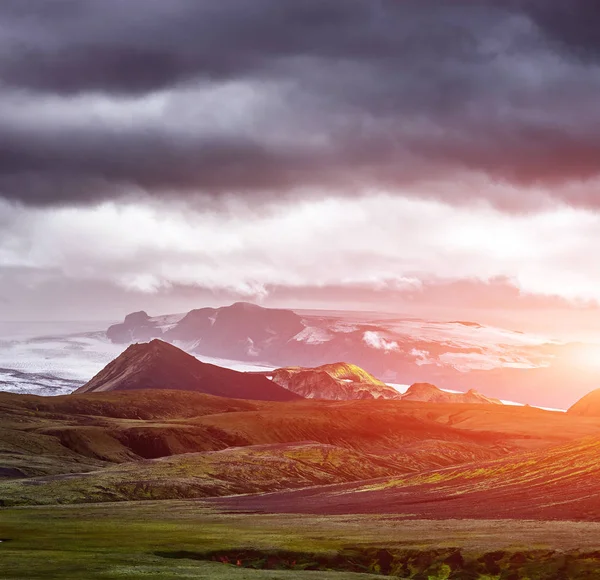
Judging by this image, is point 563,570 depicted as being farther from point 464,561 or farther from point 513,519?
point 513,519

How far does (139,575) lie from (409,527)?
7458 centimetres

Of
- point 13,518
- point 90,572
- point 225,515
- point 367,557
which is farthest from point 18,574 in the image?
point 225,515

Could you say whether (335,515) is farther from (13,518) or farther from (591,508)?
(13,518)

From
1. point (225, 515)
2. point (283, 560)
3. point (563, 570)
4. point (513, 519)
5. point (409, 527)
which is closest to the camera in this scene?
point (563, 570)

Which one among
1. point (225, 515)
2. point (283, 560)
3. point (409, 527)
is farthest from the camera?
point (225, 515)

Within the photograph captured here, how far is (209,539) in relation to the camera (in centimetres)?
13212

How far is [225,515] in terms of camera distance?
18650 centimetres

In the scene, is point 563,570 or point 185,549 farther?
point 185,549

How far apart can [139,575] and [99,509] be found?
111m

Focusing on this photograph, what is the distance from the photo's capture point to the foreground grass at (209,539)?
93.5 meters

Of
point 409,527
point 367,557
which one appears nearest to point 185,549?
point 367,557

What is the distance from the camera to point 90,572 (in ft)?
289

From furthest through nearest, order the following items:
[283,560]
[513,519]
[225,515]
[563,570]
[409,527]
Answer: [225,515] → [513,519] → [409,527] → [283,560] → [563,570]

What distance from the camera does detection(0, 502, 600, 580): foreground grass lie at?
93.5 m
